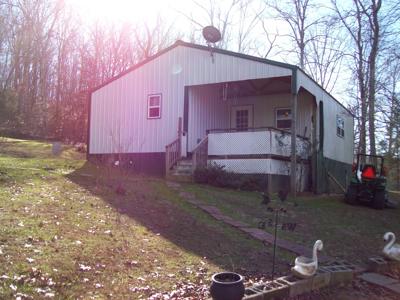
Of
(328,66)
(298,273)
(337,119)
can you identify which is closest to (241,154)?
(337,119)

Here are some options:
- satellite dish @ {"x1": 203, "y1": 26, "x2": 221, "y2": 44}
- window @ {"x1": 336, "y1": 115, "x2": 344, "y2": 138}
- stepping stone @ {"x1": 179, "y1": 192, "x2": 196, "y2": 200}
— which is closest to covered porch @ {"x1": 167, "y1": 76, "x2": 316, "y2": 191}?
satellite dish @ {"x1": 203, "y1": 26, "x2": 221, "y2": 44}

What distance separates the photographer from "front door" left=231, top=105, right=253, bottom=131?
Answer: 63.5 ft

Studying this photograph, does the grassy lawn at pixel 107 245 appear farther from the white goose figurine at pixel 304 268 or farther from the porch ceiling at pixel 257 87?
the porch ceiling at pixel 257 87

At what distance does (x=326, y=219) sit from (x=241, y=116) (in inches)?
366

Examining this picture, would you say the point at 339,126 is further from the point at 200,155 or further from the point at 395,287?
the point at 395,287

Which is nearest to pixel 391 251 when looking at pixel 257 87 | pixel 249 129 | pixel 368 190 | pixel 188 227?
pixel 188 227

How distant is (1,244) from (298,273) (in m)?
3.56

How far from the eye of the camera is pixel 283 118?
18.6m

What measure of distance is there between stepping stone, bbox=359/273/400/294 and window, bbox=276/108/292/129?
482 inches

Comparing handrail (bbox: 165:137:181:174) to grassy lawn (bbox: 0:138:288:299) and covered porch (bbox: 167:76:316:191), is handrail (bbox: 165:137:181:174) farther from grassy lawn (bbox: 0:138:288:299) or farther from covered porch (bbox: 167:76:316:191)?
grassy lawn (bbox: 0:138:288:299)

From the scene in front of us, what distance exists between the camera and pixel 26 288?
173 inches

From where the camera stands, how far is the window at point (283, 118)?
60.8ft

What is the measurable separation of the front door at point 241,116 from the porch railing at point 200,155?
13.2ft

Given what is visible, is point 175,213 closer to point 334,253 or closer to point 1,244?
point 334,253
